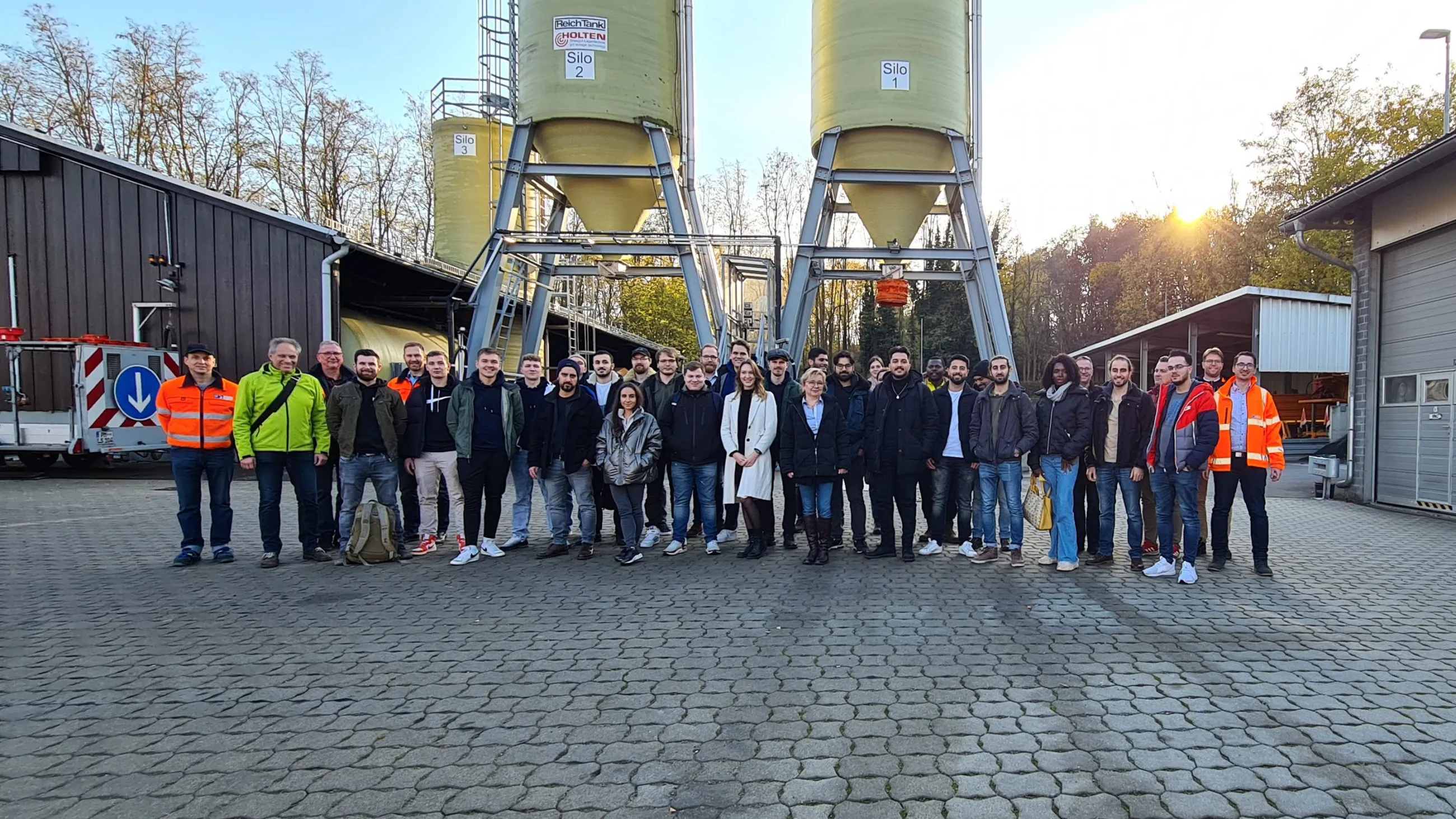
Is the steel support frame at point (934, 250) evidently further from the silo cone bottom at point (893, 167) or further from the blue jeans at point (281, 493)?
the blue jeans at point (281, 493)

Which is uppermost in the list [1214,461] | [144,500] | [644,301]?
[644,301]

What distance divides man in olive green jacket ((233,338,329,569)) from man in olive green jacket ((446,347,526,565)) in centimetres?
113

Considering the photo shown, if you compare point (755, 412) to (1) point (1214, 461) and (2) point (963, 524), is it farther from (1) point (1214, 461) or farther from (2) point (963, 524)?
(1) point (1214, 461)

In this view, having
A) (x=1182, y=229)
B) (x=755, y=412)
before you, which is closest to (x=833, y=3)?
(x=755, y=412)

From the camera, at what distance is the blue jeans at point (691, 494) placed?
6816mm

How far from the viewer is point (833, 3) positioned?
10.8 m

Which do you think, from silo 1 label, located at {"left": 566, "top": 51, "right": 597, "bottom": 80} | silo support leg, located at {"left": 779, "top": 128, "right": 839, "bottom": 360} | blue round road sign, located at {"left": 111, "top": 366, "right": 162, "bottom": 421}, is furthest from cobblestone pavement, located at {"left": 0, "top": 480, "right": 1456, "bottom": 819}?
silo 1 label, located at {"left": 566, "top": 51, "right": 597, "bottom": 80}

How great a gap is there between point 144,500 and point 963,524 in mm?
10706

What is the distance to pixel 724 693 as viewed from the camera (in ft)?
11.5

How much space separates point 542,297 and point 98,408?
23.0ft

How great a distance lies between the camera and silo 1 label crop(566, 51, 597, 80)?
10.5 m

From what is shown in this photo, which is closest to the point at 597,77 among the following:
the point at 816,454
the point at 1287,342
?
the point at 816,454

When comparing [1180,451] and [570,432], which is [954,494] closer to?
[1180,451]

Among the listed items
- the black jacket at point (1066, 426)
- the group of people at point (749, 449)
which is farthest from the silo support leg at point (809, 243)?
the black jacket at point (1066, 426)
